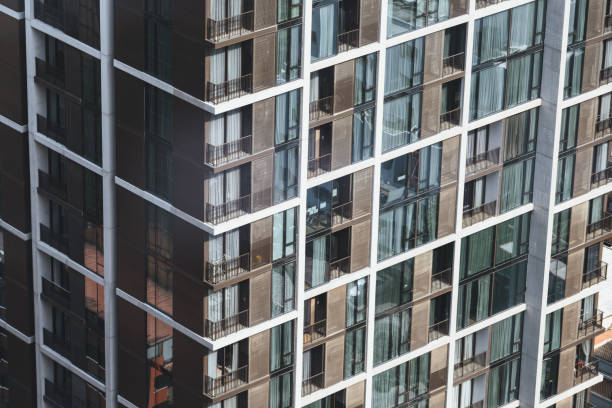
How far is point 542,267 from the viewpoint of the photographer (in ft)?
250

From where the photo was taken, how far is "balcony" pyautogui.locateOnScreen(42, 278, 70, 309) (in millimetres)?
73188

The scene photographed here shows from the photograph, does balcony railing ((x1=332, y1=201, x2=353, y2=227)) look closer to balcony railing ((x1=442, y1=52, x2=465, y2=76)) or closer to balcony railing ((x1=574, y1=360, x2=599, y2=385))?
balcony railing ((x1=442, y1=52, x2=465, y2=76))

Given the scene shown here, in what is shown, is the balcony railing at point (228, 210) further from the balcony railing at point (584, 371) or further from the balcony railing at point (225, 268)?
the balcony railing at point (584, 371)

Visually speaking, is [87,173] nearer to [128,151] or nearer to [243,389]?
[128,151]

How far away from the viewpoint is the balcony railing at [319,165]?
65375mm

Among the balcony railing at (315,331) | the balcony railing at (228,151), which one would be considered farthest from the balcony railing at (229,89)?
the balcony railing at (315,331)

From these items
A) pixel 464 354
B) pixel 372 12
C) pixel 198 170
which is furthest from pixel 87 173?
pixel 464 354

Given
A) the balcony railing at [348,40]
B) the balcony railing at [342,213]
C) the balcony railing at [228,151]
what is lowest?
the balcony railing at [342,213]

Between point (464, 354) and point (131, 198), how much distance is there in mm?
19865

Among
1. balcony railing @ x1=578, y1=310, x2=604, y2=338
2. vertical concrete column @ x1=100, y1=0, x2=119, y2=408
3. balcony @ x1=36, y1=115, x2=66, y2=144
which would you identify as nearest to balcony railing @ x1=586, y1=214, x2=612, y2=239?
balcony railing @ x1=578, y1=310, x2=604, y2=338

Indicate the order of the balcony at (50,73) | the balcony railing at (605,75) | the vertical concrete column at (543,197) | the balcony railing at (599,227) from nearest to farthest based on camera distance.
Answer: the balcony at (50,73)
the vertical concrete column at (543,197)
the balcony railing at (605,75)
the balcony railing at (599,227)

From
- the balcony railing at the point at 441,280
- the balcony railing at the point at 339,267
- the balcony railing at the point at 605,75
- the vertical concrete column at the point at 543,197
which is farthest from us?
the balcony railing at the point at 605,75

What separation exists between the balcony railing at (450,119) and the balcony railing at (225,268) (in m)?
11.8

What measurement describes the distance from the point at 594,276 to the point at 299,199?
21.8m
